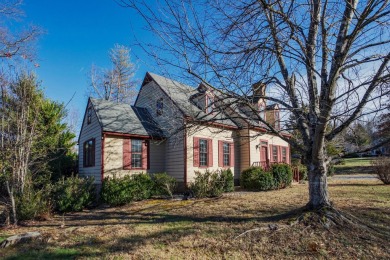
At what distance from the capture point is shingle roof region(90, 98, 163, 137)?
1316 cm

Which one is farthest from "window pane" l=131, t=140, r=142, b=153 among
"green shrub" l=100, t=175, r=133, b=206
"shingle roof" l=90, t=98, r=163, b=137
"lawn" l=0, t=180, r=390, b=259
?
"lawn" l=0, t=180, r=390, b=259

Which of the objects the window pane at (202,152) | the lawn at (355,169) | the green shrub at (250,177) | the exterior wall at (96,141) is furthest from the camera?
the lawn at (355,169)

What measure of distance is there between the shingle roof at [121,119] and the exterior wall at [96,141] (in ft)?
1.53

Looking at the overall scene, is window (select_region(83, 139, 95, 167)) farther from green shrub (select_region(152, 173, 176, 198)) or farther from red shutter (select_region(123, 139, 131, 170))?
green shrub (select_region(152, 173, 176, 198))

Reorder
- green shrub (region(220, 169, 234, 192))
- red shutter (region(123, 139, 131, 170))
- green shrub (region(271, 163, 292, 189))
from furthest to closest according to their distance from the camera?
green shrub (region(271, 163, 292, 189))
green shrub (region(220, 169, 234, 192))
red shutter (region(123, 139, 131, 170))

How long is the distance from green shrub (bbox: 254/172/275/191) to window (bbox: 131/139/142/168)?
6.27 metres

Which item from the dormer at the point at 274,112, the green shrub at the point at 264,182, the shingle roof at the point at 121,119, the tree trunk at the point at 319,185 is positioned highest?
Result: the shingle roof at the point at 121,119

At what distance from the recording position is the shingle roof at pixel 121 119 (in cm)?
1316

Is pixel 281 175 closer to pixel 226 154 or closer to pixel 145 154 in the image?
pixel 226 154

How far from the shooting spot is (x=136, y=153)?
45.1 ft

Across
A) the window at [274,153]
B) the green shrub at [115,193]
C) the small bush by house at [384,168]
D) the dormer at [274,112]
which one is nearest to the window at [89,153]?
the green shrub at [115,193]

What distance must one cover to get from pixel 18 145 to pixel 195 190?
7112 millimetres

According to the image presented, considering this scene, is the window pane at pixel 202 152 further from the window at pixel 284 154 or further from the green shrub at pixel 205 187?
the window at pixel 284 154

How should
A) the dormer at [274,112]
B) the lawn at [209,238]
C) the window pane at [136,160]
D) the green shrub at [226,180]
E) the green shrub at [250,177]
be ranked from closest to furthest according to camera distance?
the lawn at [209,238]
the dormer at [274,112]
the green shrub at [226,180]
the window pane at [136,160]
the green shrub at [250,177]
